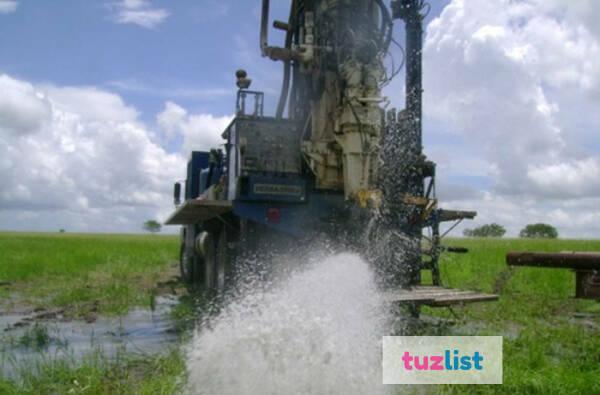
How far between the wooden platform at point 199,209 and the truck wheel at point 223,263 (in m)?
0.40

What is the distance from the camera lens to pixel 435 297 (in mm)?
5355

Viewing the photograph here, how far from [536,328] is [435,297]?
213cm

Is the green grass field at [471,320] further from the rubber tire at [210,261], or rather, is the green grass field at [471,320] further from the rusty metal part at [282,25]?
the rusty metal part at [282,25]

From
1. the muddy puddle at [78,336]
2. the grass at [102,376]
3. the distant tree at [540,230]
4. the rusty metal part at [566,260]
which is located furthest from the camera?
the distant tree at [540,230]

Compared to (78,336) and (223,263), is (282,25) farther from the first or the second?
(78,336)

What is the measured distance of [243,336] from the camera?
163 inches

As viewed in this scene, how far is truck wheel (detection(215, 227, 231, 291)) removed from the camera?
27.5ft

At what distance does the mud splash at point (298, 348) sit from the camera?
3773mm

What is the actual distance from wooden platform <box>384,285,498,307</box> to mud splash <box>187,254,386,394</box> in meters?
0.21

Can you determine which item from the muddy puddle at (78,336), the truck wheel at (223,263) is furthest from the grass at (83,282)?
the truck wheel at (223,263)

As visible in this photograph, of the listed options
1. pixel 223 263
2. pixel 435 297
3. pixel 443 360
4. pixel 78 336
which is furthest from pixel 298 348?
pixel 223 263

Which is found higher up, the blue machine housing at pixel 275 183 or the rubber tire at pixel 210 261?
the blue machine housing at pixel 275 183

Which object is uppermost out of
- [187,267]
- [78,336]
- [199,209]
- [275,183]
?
[275,183]

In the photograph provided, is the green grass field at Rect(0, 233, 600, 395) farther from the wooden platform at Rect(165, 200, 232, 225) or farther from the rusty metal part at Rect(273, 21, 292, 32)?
the rusty metal part at Rect(273, 21, 292, 32)
